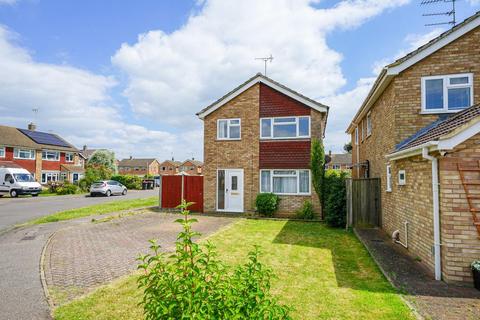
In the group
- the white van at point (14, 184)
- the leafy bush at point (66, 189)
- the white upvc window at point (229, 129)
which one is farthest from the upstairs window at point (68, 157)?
the white upvc window at point (229, 129)

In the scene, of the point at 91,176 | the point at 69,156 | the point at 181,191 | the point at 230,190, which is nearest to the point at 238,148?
the point at 230,190

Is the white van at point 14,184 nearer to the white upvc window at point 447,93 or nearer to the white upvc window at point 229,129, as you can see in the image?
the white upvc window at point 229,129

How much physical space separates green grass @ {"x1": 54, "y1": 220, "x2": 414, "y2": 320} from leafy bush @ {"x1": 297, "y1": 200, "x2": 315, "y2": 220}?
4.41 meters

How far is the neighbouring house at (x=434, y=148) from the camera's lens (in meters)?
5.66

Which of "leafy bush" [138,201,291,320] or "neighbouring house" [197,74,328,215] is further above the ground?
"neighbouring house" [197,74,328,215]

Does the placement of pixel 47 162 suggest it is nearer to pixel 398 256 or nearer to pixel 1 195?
pixel 1 195

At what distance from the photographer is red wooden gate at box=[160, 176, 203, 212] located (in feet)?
55.4

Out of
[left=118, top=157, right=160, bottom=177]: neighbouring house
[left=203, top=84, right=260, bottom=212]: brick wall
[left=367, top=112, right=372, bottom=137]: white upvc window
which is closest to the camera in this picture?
[left=367, top=112, right=372, bottom=137]: white upvc window

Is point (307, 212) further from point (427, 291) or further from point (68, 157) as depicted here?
point (68, 157)

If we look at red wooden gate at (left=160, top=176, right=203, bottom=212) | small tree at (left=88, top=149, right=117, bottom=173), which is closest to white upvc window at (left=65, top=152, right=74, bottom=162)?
small tree at (left=88, top=149, right=117, bottom=173)

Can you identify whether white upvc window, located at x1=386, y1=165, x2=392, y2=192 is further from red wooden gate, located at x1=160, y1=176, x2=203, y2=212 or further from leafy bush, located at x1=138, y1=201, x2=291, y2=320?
red wooden gate, located at x1=160, y1=176, x2=203, y2=212

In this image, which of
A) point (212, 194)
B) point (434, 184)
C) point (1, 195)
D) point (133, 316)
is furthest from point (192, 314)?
point (1, 195)

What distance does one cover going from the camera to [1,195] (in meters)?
28.0

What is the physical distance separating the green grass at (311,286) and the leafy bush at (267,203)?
4734 millimetres
